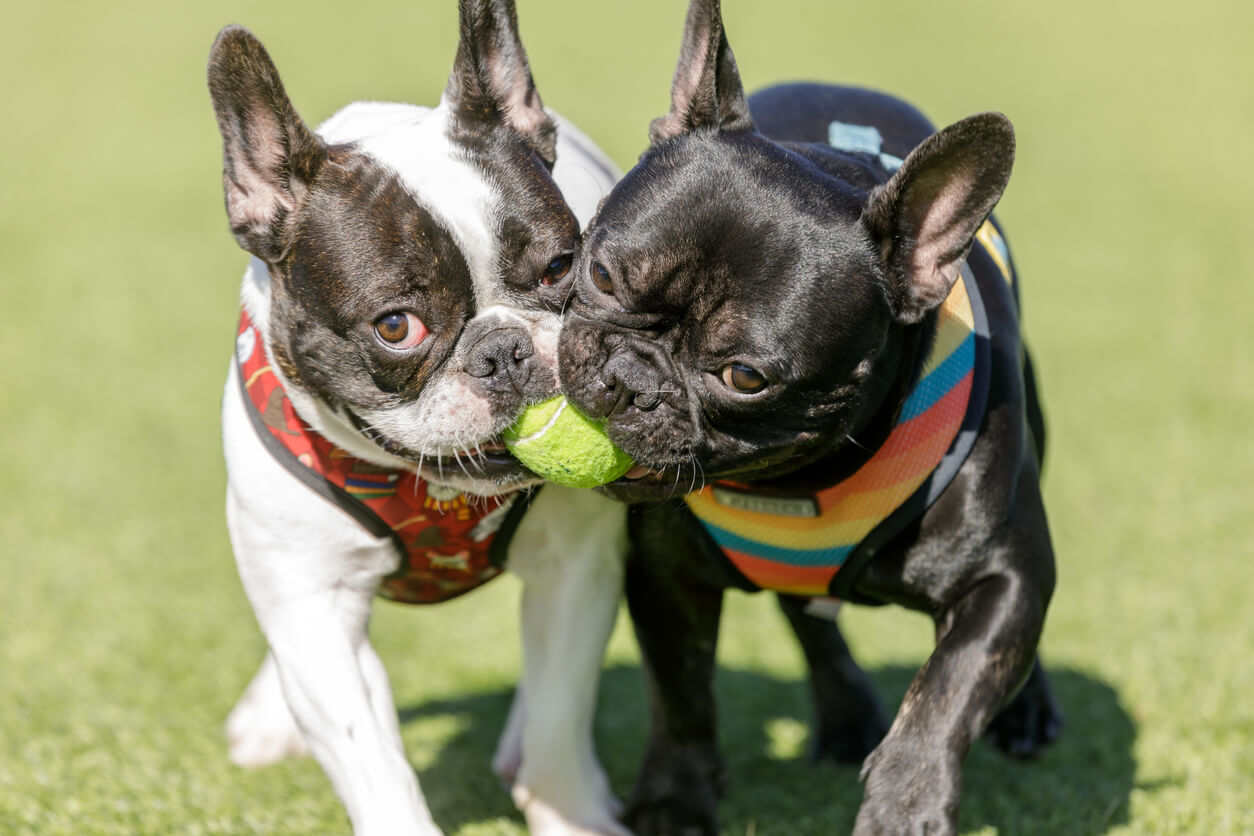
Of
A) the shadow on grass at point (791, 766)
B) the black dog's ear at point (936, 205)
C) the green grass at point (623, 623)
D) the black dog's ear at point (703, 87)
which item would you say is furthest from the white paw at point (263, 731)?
the black dog's ear at point (936, 205)

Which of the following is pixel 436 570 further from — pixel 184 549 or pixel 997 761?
pixel 184 549

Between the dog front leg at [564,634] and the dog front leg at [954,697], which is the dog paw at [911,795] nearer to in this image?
the dog front leg at [954,697]

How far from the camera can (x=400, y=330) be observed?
3.52 m

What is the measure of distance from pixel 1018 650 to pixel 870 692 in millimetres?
1518

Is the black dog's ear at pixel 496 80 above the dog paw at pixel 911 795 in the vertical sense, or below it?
above

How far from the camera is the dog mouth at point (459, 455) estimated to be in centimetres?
355

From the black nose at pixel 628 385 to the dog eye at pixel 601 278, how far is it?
0.18 m

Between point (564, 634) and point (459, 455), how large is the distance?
73 centimetres

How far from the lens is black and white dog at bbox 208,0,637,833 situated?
3.53m

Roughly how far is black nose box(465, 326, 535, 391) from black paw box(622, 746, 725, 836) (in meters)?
1.42

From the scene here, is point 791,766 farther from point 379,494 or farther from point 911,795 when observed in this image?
point 379,494

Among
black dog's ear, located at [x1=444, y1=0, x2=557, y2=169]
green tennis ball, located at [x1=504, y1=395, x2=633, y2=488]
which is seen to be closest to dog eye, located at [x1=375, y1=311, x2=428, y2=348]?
green tennis ball, located at [x1=504, y1=395, x2=633, y2=488]

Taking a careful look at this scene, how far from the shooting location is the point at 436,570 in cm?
404

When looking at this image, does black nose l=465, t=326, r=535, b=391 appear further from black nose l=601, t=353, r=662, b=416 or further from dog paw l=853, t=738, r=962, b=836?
dog paw l=853, t=738, r=962, b=836
